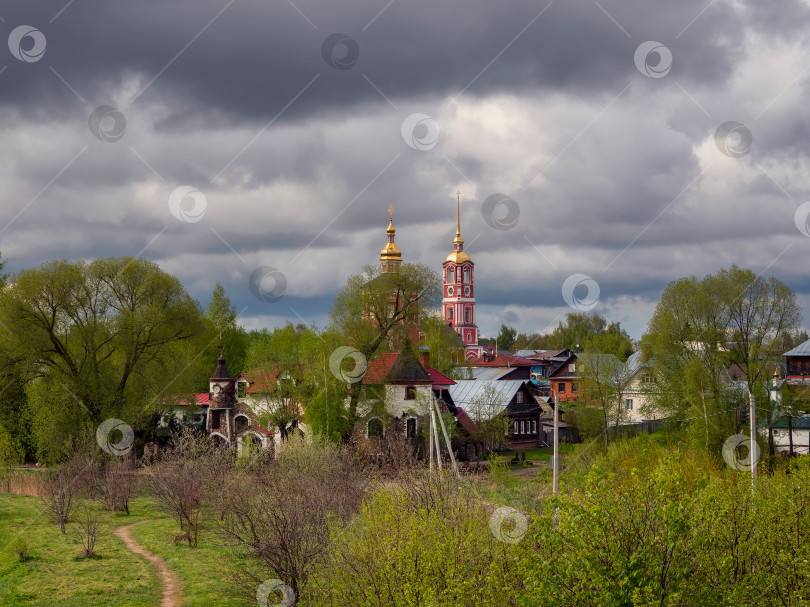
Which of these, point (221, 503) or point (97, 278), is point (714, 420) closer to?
point (221, 503)

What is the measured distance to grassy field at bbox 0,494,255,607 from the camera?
21156 mm

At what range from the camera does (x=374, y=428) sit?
1962 inches

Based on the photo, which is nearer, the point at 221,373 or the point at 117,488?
the point at 117,488

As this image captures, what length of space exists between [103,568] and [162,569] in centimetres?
179

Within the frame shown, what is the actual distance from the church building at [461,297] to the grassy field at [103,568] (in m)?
80.9

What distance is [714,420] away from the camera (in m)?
42.5

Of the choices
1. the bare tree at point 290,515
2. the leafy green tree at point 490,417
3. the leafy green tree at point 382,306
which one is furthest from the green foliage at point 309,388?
the bare tree at point 290,515

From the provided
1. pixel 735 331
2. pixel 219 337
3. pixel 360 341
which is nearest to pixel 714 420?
pixel 735 331

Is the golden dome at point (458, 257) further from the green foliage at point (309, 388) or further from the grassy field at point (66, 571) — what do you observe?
the grassy field at point (66, 571)

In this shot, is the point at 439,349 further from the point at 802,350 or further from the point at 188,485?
the point at 188,485

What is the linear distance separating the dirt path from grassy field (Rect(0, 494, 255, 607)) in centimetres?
22

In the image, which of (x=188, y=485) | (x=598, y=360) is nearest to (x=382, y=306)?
(x=598, y=360)

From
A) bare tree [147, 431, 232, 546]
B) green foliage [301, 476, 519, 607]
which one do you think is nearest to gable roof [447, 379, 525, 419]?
bare tree [147, 431, 232, 546]

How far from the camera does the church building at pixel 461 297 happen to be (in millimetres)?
111875
